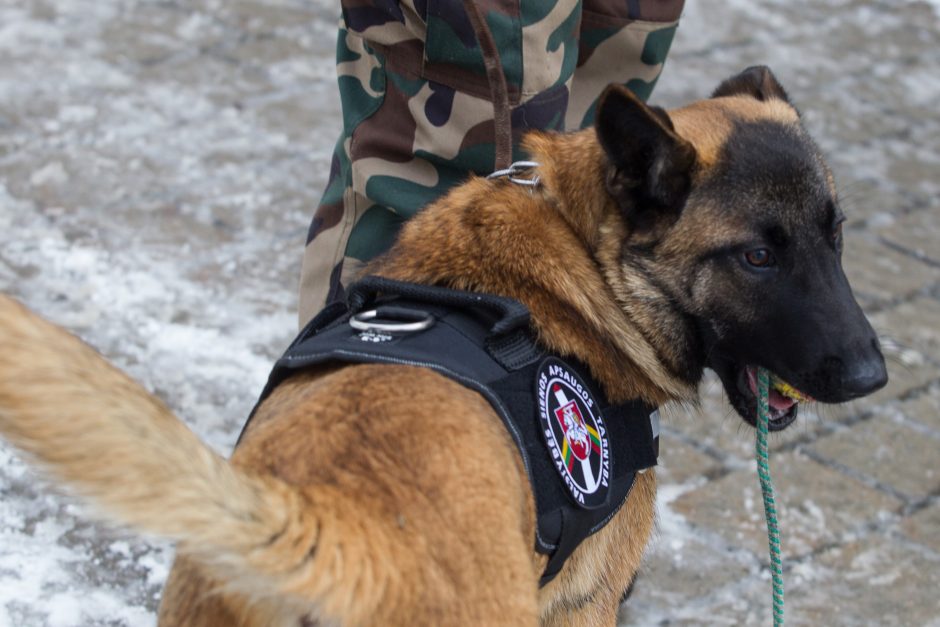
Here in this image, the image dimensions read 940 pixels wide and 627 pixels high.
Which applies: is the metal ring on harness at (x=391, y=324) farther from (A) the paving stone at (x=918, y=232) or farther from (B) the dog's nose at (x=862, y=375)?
(A) the paving stone at (x=918, y=232)

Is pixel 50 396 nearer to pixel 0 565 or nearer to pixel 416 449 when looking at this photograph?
pixel 416 449

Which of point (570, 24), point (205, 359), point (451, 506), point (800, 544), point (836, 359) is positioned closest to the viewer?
point (451, 506)

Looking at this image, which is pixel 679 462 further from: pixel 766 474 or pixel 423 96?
pixel 423 96

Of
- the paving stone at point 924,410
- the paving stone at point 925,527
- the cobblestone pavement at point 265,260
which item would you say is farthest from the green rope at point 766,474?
the paving stone at point 924,410

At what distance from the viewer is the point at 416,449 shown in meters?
1.86

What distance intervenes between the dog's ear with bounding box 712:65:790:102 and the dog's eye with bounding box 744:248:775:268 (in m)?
0.59

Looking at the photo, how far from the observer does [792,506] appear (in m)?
3.73

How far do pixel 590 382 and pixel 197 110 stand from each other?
148 inches

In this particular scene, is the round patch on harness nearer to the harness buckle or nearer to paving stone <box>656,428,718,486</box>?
the harness buckle

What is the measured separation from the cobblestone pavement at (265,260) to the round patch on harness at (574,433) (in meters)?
0.59

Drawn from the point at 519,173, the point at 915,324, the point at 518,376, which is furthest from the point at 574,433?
the point at 915,324

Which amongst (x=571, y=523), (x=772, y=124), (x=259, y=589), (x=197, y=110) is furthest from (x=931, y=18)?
(x=259, y=589)

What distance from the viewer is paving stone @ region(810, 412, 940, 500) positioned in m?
3.96

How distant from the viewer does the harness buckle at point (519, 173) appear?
2.49m
